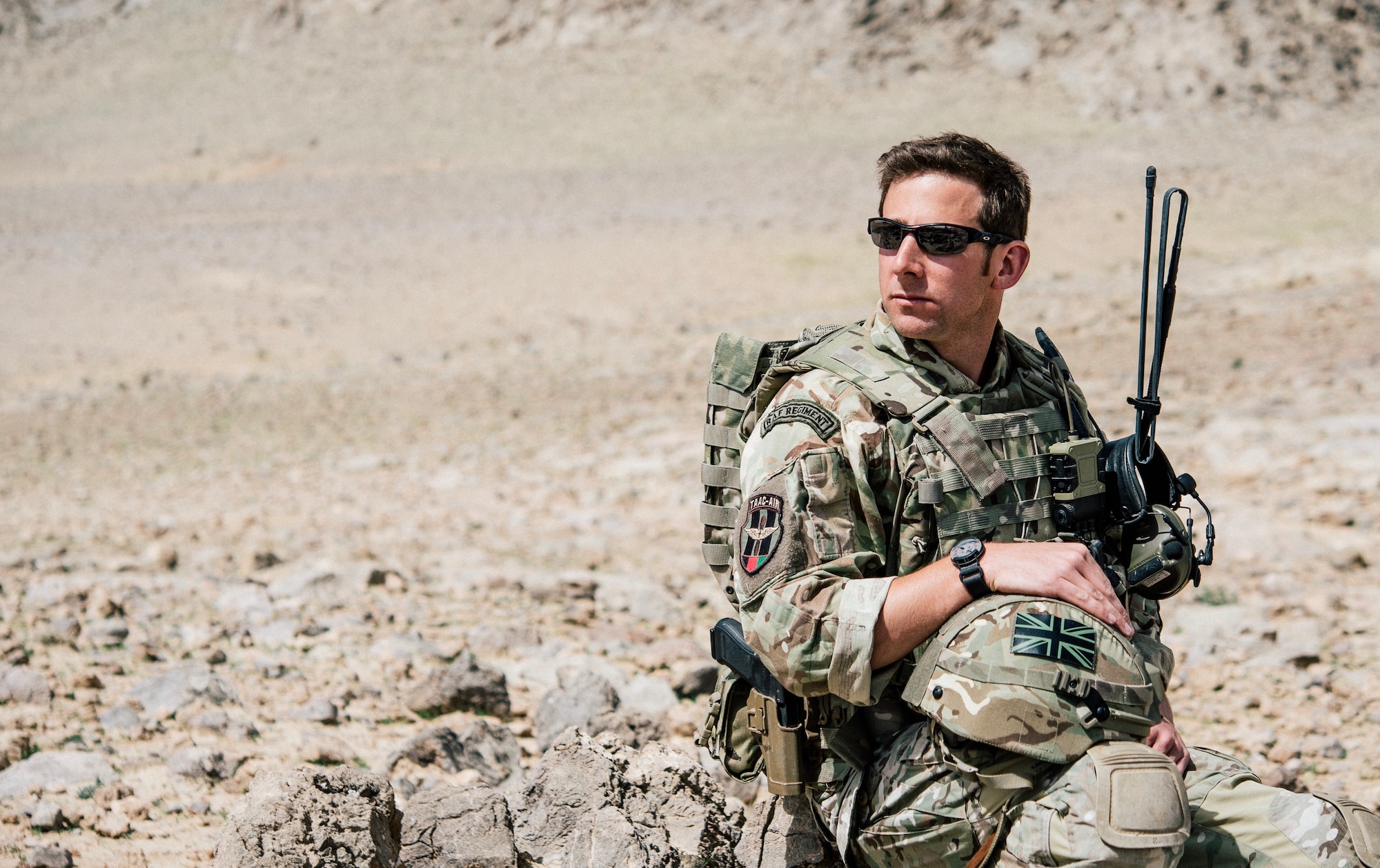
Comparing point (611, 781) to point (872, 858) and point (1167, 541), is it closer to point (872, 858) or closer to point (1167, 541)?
point (872, 858)

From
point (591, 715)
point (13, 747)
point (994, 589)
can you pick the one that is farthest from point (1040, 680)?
point (13, 747)

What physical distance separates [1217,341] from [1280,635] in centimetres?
749

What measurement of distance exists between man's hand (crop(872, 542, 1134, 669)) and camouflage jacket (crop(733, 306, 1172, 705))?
44 millimetres

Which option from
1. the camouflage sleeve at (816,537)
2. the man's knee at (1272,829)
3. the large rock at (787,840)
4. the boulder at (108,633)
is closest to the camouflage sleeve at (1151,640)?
the man's knee at (1272,829)

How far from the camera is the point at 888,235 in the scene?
269 centimetres

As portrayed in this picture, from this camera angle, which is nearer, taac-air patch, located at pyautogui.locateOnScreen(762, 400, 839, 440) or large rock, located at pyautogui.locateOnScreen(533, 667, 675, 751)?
taac-air patch, located at pyautogui.locateOnScreen(762, 400, 839, 440)

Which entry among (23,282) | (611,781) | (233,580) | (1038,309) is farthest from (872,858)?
(23,282)

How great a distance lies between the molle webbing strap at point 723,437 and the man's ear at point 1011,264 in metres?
0.67

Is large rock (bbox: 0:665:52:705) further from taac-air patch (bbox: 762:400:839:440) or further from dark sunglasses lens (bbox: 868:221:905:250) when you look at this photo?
dark sunglasses lens (bbox: 868:221:905:250)

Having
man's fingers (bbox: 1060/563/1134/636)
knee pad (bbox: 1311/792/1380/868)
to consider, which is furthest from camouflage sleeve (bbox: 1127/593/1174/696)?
knee pad (bbox: 1311/792/1380/868)

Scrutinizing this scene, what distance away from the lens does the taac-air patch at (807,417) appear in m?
2.56

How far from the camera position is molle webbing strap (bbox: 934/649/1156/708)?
2398 mm

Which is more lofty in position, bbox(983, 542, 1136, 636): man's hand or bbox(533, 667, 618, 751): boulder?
bbox(983, 542, 1136, 636): man's hand

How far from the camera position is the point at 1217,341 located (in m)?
12.5
